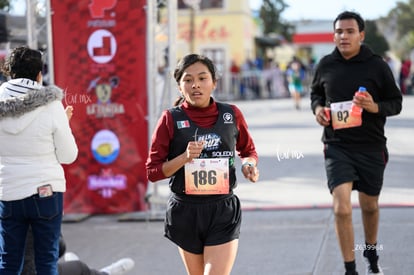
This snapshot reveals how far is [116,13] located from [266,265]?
314 cm

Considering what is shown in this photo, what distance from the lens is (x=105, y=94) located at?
7898 millimetres

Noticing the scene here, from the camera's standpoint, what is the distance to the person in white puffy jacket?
434 centimetres

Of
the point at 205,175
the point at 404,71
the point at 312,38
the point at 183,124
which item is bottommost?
the point at 404,71

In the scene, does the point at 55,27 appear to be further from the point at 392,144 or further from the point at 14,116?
the point at 392,144

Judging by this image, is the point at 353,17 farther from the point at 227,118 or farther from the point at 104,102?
the point at 104,102

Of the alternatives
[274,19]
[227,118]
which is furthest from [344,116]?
[274,19]

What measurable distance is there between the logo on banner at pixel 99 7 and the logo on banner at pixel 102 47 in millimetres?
199

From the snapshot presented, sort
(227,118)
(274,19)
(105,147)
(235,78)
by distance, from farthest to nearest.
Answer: (274,19), (235,78), (105,147), (227,118)

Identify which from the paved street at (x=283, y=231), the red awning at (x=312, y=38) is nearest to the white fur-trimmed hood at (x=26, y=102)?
the paved street at (x=283, y=231)

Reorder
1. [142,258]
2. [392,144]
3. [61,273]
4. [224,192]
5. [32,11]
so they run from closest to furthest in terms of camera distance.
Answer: [224,192], [61,273], [142,258], [32,11], [392,144]

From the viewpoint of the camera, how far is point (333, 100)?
5414 mm

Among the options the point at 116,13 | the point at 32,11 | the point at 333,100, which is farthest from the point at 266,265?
the point at 32,11

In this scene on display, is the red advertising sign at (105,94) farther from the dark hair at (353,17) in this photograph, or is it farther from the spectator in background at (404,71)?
the spectator in background at (404,71)

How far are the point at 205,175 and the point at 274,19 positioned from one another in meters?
46.6
